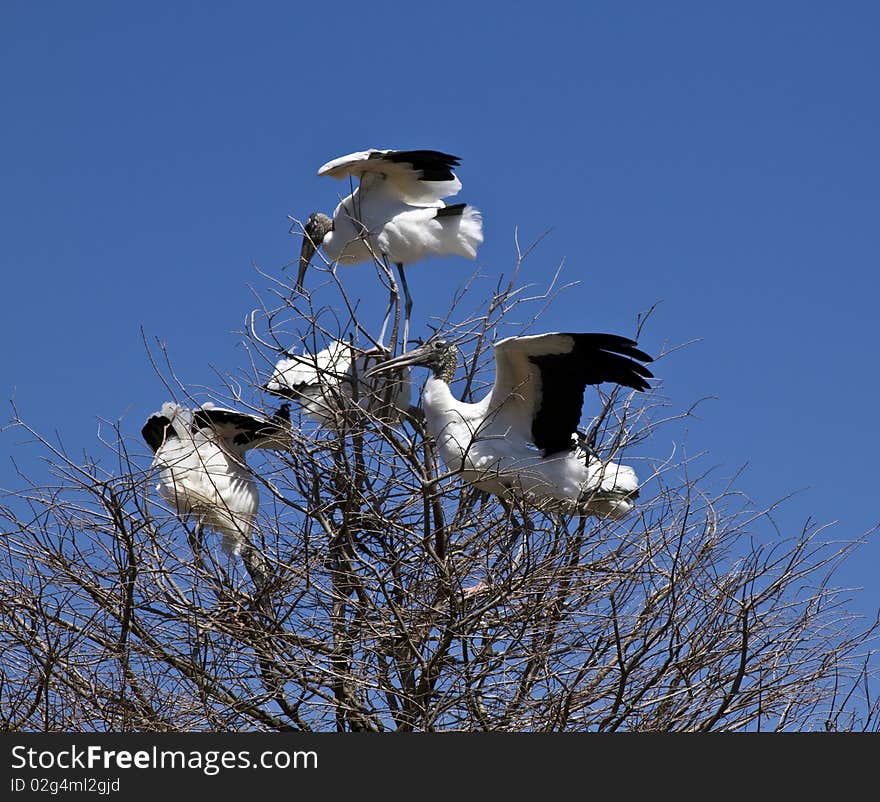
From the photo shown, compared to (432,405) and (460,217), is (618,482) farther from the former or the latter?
(460,217)

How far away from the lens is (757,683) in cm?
713

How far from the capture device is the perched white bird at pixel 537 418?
820 centimetres

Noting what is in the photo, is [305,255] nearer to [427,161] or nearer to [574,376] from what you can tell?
[427,161]

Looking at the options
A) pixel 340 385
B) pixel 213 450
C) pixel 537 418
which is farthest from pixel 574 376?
pixel 213 450

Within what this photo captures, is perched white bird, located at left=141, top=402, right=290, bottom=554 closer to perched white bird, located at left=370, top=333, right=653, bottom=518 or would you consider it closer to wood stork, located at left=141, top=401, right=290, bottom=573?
wood stork, located at left=141, top=401, right=290, bottom=573

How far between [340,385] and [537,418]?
1266mm

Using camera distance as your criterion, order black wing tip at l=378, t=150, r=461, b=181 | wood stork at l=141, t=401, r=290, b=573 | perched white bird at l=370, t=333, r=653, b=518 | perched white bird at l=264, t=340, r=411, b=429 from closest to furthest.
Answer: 1. perched white bird at l=264, t=340, r=411, b=429
2. perched white bird at l=370, t=333, r=653, b=518
3. wood stork at l=141, t=401, r=290, b=573
4. black wing tip at l=378, t=150, r=461, b=181

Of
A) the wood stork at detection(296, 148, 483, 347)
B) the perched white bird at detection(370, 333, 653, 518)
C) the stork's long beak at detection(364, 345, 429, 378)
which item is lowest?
the perched white bird at detection(370, 333, 653, 518)

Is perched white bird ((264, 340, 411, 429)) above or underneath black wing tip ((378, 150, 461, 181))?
underneath

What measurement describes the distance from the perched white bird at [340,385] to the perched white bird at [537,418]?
0.12 meters

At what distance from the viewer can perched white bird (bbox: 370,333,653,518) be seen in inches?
323

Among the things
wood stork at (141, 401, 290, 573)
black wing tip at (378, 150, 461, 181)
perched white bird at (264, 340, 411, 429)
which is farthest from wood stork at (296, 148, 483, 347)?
wood stork at (141, 401, 290, 573)

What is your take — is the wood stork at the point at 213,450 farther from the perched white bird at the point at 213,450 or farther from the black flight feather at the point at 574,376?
the black flight feather at the point at 574,376

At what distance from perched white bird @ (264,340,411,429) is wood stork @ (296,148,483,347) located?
1211 mm
